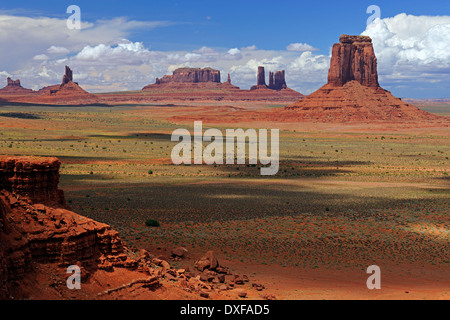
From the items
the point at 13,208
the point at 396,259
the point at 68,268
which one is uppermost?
the point at 13,208

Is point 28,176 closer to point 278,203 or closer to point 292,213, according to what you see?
point 292,213

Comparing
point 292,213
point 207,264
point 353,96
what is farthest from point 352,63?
point 207,264

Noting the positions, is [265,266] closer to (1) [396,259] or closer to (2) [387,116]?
(1) [396,259]

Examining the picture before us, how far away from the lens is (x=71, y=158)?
62031mm

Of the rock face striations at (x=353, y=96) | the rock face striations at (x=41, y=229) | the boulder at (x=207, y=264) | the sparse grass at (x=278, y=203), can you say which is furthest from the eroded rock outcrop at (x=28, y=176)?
the rock face striations at (x=353, y=96)

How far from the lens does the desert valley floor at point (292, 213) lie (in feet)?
70.8

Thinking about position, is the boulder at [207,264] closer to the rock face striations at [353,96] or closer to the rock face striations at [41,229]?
the rock face striations at [41,229]

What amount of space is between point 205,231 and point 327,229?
627 cm

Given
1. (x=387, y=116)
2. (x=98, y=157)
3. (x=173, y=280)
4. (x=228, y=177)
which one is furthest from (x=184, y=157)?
(x=387, y=116)

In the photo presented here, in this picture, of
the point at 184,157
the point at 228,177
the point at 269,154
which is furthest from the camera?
the point at 269,154

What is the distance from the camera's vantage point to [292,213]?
106 ft

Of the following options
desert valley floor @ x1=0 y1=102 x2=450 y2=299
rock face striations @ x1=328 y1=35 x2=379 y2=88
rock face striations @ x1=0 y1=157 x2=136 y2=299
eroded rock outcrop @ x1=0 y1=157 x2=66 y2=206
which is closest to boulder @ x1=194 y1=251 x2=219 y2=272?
desert valley floor @ x1=0 y1=102 x2=450 y2=299

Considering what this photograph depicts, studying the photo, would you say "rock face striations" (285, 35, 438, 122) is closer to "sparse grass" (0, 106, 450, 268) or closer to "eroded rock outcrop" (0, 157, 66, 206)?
"sparse grass" (0, 106, 450, 268)

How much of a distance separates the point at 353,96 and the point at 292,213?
127174mm
